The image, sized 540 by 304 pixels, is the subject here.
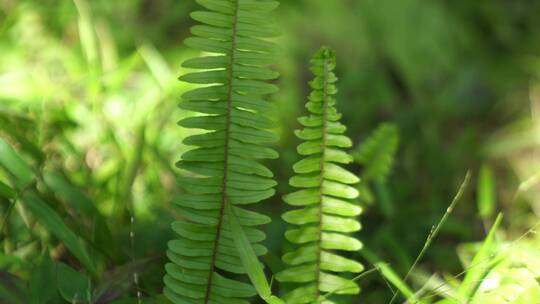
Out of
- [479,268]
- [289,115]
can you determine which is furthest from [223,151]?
[289,115]

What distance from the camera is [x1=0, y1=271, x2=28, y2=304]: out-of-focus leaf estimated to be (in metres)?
0.89

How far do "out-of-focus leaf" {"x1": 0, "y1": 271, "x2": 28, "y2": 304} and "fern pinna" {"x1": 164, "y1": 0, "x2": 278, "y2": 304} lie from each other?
0.22 metres

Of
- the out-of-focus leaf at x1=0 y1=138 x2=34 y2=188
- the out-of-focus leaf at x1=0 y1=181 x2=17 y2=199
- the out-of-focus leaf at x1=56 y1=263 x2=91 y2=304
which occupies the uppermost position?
the out-of-focus leaf at x1=0 y1=138 x2=34 y2=188

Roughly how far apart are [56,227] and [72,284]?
99 mm

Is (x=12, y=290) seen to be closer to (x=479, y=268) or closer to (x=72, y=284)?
(x=72, y=284)

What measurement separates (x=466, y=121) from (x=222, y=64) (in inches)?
60.8

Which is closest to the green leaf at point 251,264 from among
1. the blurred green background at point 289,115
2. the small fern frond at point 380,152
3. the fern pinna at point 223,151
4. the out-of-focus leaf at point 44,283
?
the fern pinna at point 223,151

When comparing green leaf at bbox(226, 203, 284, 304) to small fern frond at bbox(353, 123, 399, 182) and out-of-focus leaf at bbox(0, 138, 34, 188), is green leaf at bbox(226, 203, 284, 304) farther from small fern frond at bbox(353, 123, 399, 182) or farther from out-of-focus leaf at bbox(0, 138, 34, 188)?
small fern frond at bbox(353, 123, 399, 182)

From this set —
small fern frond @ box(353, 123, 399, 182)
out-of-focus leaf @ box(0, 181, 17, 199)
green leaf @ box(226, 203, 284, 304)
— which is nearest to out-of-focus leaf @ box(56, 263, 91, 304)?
out-of-focus leaf @ box(0, 181, 17, 199)

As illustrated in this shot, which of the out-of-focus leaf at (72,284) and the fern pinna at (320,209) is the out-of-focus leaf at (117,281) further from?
the fern pinna at (320,209)

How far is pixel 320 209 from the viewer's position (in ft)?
3.08

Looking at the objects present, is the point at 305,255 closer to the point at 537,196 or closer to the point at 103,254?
the point at 103,254

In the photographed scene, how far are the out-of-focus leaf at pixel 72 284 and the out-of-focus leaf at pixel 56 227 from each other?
1.0 inches

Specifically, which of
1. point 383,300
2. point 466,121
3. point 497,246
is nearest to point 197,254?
point 383,300
